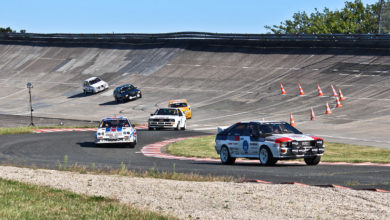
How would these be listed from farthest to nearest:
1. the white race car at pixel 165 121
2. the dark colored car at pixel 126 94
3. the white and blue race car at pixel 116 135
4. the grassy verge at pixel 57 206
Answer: the dark colored car at pixel 126 94 < the white race car at pixel 165 121 < the white and blue race car at pixel 116 135 < the grassy verge at pixel 57 206

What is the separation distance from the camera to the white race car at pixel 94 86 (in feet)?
203

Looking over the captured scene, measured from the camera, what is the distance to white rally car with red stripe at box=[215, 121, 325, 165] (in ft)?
63.7

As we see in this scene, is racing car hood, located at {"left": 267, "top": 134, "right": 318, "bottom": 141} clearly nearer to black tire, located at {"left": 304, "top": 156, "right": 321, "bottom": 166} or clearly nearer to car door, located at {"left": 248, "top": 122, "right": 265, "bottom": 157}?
car door, located at {"left": 248, "top": 122, "right": 265, "bottom": 157}

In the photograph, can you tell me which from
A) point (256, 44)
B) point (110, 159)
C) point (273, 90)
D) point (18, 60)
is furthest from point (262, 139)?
point (18, 60)

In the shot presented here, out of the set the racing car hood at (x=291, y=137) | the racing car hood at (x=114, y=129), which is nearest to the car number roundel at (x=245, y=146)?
the racing car hood at (x=291, y=137)

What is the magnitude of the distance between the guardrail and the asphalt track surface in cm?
2805

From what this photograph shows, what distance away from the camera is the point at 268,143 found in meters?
19.8

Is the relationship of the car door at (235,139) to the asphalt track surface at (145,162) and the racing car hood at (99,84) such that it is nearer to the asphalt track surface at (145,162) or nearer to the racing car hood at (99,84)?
the asphalt track surface at (145,162)

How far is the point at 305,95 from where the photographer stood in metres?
48.7

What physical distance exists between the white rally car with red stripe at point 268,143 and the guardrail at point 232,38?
126 feet

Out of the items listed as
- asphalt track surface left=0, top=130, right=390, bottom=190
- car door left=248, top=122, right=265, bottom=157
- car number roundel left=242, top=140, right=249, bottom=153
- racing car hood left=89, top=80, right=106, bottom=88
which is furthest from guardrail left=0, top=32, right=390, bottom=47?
car number roundel left=242, top=140, right=249, bottom=153

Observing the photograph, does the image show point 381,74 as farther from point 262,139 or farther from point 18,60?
point 18,60

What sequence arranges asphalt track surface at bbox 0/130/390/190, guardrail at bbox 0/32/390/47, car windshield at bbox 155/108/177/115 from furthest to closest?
1. guardrail at bbox 0/32/390/47
2. car windshield at bbox 155/108/177/115
3. asphalt track surface at bbox 0/130/390/190

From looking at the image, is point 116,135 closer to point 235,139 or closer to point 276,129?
point 235,139
